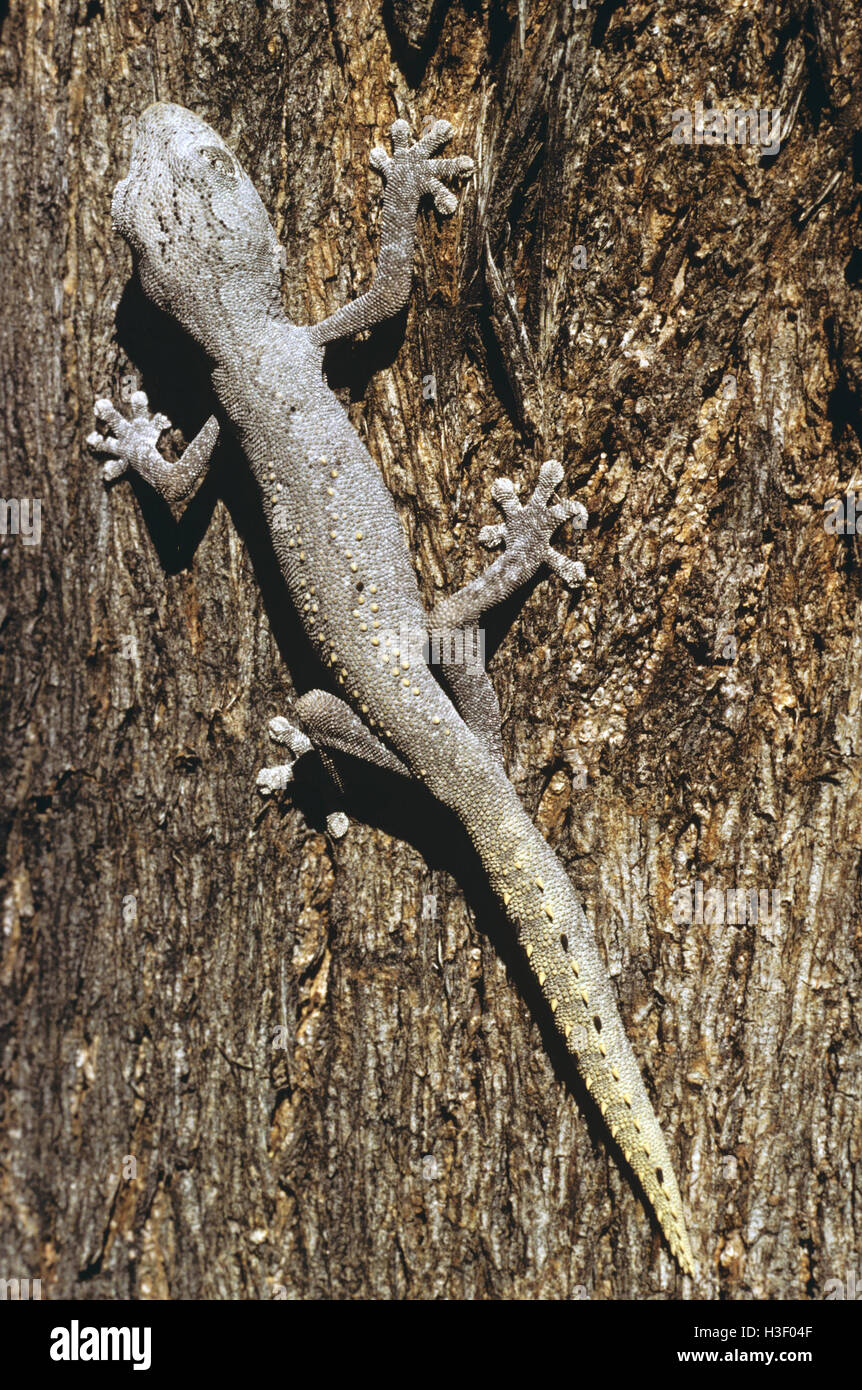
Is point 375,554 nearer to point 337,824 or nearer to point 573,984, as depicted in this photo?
point 337,824

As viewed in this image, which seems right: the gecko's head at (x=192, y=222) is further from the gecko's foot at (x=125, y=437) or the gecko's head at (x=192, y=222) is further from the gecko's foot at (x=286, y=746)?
the gecko's foot at (x=286, y=746)

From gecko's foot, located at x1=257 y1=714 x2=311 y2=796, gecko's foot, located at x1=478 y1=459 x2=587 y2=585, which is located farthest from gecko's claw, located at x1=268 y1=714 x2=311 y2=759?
gecko's foot, located at x1=478 y1=459 x2=587 y2=585

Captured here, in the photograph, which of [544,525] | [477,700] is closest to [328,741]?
[477,700]

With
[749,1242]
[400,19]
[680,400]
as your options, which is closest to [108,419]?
[400,19]

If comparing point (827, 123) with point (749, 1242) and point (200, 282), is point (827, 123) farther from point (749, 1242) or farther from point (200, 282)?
point (749, 1242)
